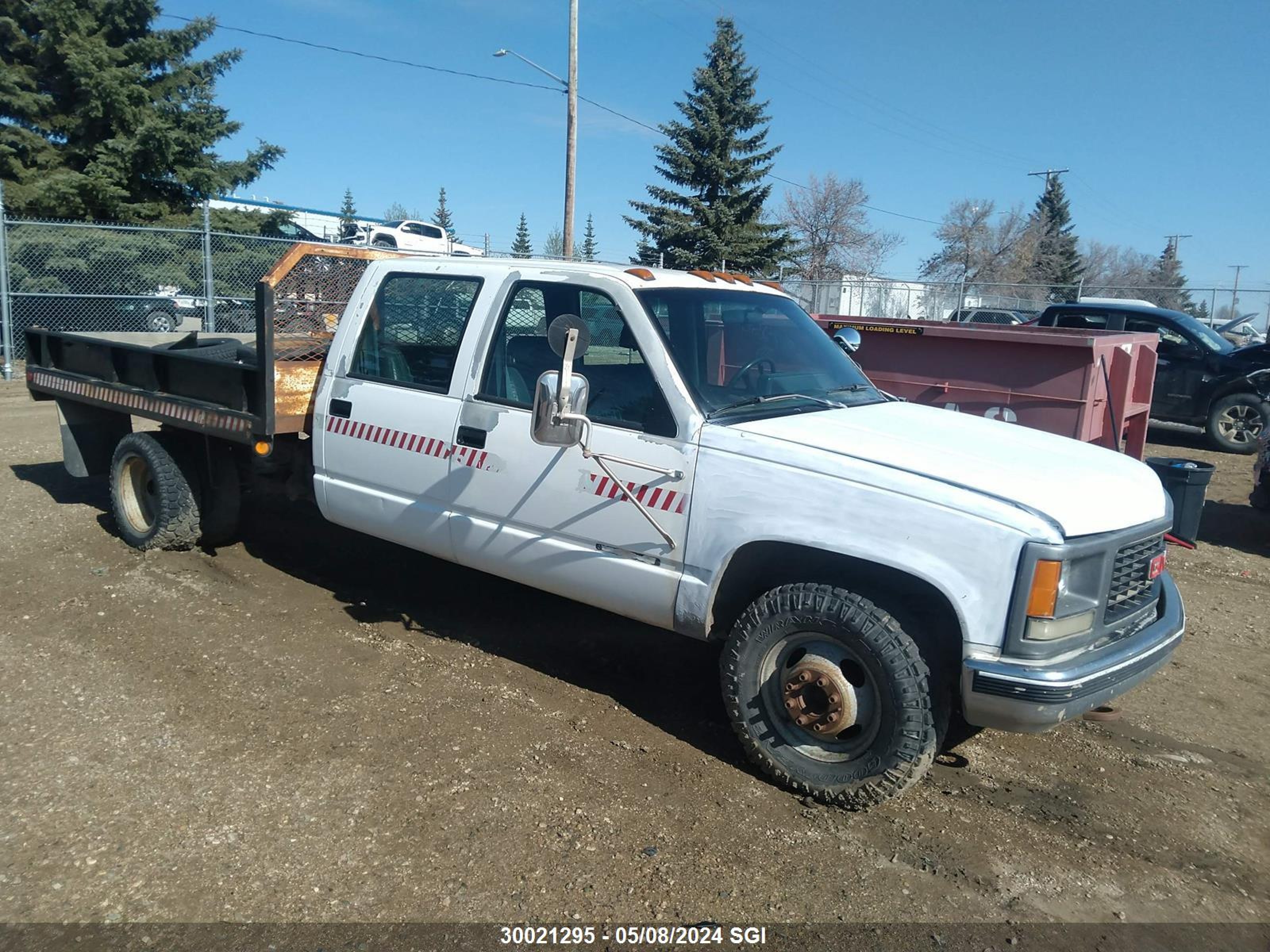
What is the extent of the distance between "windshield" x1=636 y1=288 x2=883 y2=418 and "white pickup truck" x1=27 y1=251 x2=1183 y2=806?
0.6 inches

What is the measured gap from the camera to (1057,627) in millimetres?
3260

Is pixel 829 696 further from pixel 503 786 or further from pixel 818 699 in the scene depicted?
pixel 503 786

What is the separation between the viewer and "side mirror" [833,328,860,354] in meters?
5.40

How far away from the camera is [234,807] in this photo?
3559 mm

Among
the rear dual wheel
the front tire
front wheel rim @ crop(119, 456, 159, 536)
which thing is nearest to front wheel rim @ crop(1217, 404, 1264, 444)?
the front tire

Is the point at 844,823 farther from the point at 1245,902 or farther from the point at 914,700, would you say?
the point at 1245,902

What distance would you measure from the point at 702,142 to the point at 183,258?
904 inches

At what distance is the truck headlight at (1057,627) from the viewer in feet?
10.5

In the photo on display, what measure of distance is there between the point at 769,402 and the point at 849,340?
1.54m

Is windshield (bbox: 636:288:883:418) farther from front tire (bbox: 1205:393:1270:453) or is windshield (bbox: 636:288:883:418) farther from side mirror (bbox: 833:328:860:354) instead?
front tire (bbox: 1205:393:1270:453)

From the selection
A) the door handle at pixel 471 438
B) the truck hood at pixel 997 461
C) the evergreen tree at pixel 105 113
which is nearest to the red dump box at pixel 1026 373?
the truck hood at pixel 997 461

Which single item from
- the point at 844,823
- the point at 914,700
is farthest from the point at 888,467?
the point at 844,823

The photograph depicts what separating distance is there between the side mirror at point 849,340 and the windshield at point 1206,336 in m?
10.3

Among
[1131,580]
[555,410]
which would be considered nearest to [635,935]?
[555,410]
